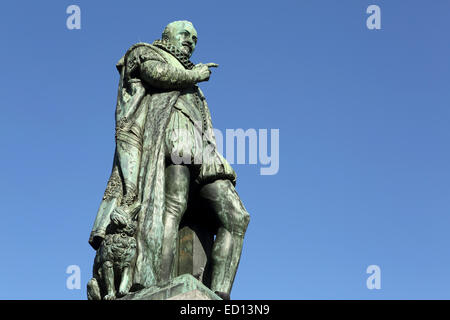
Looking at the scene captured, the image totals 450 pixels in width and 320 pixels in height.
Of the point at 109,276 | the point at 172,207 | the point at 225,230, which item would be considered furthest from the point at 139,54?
the point at 109,276

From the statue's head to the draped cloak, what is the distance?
0.49 meters

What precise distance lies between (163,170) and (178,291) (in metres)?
2.31

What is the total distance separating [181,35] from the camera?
1598 centimetres

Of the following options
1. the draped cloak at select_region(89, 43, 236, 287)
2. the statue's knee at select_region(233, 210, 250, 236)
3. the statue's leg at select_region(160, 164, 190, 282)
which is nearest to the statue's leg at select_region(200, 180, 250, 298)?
the statue's knee at select_region(233, 210, 250, 236)

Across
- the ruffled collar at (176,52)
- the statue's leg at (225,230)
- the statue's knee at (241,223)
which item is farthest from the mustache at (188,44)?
the statue's knee at (241,223)

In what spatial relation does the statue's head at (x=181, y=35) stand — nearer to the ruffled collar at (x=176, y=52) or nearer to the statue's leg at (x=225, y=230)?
the ruffled collar at (x=176, y=52)

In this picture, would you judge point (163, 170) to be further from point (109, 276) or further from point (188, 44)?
point (188, 44)

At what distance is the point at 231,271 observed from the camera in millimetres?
14570

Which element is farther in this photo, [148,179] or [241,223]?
[241,223]

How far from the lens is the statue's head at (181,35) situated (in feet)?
52.3

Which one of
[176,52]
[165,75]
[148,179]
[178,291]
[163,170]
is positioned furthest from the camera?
[176,52]

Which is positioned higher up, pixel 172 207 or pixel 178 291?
pixel 172 207
